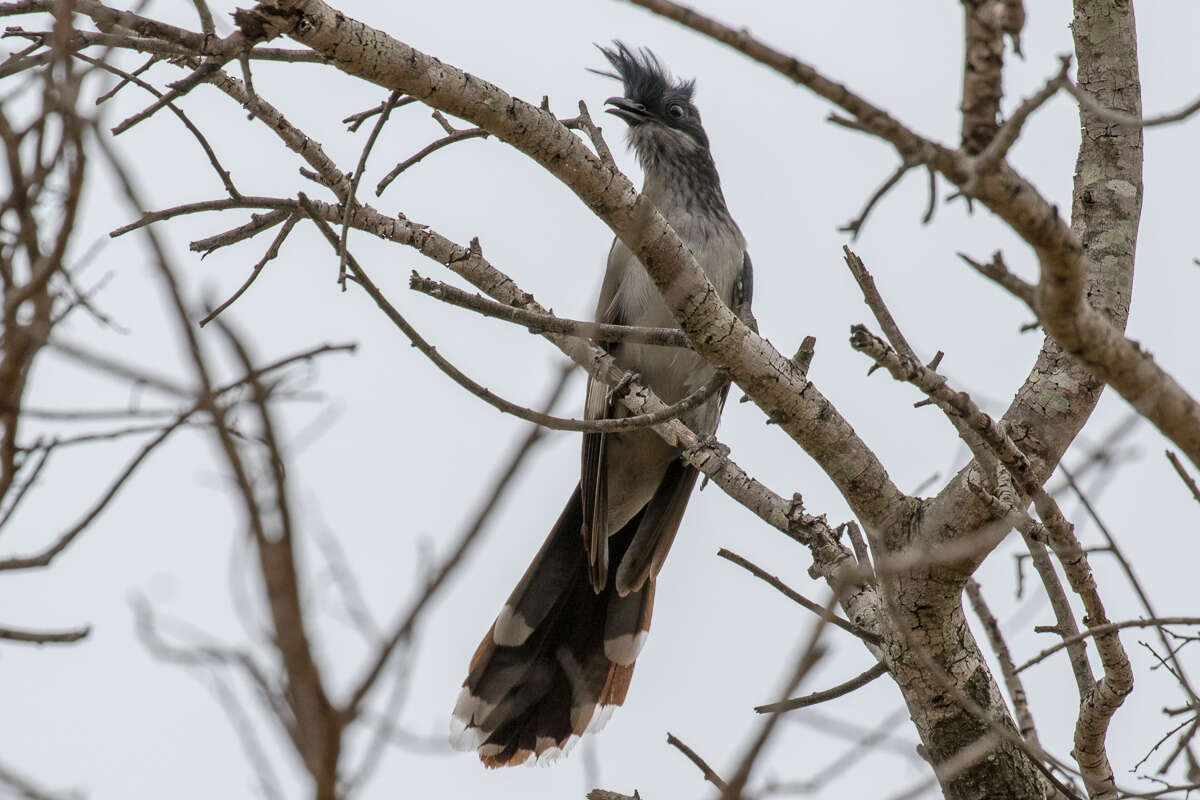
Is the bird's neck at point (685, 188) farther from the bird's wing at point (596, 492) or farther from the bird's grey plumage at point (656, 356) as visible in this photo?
the bird's wing at point (596, 492)

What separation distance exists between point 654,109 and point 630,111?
0.46ft

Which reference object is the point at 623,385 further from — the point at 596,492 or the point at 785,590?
the point at 785,590

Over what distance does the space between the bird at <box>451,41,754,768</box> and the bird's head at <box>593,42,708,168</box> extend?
7.8 inches

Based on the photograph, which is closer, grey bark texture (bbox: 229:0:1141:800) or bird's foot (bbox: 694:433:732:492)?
grey bark texture (bbox: 229:0:1141:800)

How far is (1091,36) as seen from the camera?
391cm

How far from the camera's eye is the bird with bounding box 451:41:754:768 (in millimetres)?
5059

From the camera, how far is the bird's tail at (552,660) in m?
5.02

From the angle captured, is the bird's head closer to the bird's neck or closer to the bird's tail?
the bird's neck

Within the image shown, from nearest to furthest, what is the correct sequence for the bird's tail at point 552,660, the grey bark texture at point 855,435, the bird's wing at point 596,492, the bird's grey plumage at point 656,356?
the grey bark texture at point 855,435, the bird's tail at point 552,660, the bird's wing at point 596,492, the bird's grey plumage at point 656,356

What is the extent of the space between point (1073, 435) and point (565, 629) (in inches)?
105

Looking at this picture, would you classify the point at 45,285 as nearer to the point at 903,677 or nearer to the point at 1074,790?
the point at 903,677

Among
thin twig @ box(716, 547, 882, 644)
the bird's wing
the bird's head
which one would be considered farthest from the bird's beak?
thin twig @ box(716, 547, 882, 644)

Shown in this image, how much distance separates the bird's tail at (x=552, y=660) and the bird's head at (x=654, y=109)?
190 cm

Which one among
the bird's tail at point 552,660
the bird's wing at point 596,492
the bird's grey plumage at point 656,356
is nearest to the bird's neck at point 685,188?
the bird's grey plumage at point 656,356
